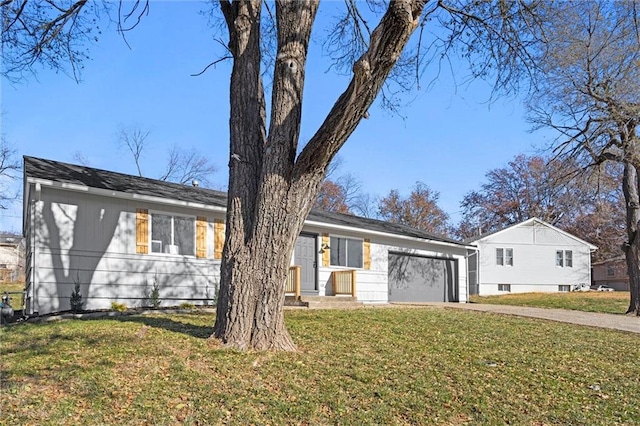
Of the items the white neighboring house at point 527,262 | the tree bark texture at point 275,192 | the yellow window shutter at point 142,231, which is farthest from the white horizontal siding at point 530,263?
the tree bark texture at point 275,192

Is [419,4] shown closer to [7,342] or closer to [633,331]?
[7,342]

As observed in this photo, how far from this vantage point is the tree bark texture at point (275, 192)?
6.02 m

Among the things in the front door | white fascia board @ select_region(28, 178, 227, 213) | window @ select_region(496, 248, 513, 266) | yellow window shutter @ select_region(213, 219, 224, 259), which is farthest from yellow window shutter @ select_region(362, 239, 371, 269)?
window @ select_region(496, 248, 513, 266)

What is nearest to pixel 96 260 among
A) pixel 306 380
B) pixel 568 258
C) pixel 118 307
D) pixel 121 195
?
pixel 118 307

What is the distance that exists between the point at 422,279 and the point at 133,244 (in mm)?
11213

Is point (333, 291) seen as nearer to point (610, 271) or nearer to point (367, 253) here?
point (367, 253)

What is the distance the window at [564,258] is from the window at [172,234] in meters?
26.0

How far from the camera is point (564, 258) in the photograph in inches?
1266

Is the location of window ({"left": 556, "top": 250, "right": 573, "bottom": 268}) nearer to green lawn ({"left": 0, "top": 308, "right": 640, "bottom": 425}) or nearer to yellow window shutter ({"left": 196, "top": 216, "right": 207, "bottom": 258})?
yellow window shutter ({"left": 196, "top": 216, "right": 207, "bottom": 258})

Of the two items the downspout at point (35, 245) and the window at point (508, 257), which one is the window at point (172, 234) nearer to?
the downspout at point (35, 245)

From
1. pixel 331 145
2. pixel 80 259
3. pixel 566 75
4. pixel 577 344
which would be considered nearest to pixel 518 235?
pixel 566 75

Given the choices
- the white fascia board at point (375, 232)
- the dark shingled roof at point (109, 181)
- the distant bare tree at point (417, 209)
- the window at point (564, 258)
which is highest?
the distant bare tree at point (417, 209)

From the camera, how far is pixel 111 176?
13.4m

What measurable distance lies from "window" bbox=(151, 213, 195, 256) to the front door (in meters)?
3.50
